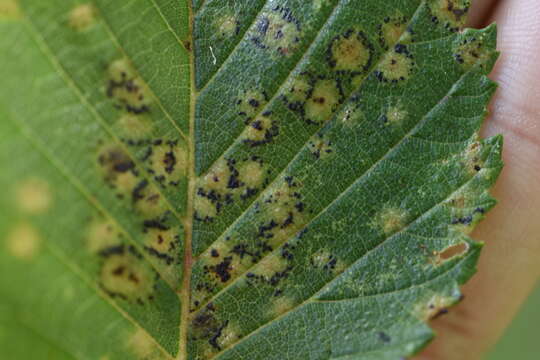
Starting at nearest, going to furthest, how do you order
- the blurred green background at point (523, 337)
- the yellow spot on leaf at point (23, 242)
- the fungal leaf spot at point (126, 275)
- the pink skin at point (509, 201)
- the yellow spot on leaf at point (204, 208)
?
the yellow spot on leaf at point (23, 242)
the fungal leaf spot at point (126, 275)
the yellow spot on leaf at point (204, 208)
the pink skin at point (509, 201)
the blurred green background at point (523, 337)

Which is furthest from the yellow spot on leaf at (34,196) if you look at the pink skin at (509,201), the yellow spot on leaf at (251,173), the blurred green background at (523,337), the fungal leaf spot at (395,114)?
the blurred green background at (523,337)

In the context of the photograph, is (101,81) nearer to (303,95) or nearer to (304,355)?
(303,95)

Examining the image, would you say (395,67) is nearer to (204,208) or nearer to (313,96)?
(313,96)

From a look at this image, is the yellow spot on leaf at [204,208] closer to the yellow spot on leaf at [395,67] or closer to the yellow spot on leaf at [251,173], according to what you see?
the yellow spot on leaf at [251,173]

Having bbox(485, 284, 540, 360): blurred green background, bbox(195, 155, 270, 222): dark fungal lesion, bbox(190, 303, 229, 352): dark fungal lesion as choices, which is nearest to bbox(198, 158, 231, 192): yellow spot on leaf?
bbox(195, 155, 270, 222): dark fungal lesion

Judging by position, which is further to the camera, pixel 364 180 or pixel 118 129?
pixel 364 180

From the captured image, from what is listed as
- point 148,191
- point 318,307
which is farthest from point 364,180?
point 148,191

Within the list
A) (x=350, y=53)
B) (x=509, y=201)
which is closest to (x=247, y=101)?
(x=350, y=53)
